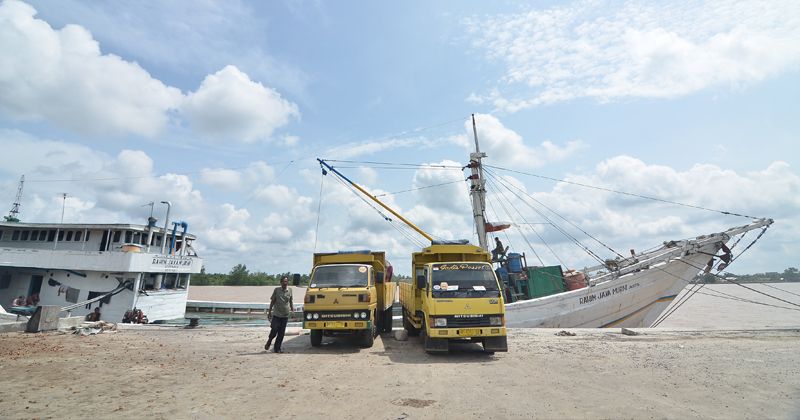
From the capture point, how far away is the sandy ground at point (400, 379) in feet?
18.1

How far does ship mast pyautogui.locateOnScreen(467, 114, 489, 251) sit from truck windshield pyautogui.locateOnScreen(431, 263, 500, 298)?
37.6ft

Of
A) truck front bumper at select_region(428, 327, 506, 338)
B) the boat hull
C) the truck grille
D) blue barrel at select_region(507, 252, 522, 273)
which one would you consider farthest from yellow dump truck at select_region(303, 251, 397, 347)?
blue barrel at select_region(507, 252, 522, 273)

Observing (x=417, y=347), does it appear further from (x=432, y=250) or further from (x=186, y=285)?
(x=186, y=285)

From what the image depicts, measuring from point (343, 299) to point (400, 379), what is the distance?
373 cm

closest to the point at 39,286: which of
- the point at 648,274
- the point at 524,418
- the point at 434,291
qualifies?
the point at 434,291

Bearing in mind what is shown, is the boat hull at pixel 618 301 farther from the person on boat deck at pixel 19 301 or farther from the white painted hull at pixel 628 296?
the person on boat deck at pixel 19 301

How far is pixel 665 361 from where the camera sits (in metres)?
8.83

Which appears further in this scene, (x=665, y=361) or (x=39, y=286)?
(x=39, y=286)

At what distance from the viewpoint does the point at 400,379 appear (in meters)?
7.38

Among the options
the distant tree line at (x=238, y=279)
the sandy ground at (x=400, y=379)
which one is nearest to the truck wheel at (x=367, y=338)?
the sandy ground at (x=400, y=379)

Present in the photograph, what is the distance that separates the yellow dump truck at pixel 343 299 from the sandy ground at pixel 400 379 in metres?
0.63

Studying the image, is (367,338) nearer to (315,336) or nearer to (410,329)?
(315,336)

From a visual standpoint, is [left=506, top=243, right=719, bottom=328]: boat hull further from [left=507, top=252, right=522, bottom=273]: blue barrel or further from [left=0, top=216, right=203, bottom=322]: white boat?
[left=0, top=216, right=203, bottom=322]: white boat

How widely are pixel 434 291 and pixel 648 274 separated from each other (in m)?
15.7
